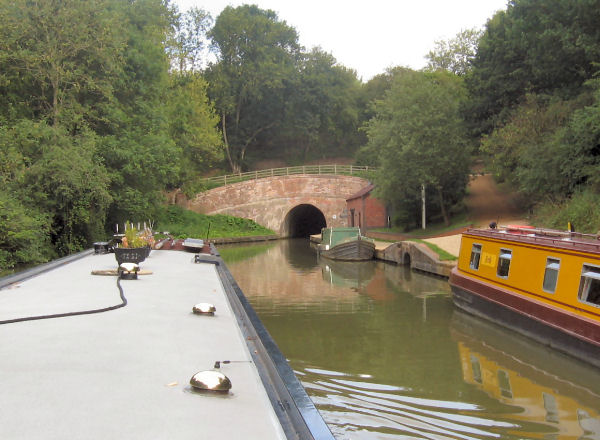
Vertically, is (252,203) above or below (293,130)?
below

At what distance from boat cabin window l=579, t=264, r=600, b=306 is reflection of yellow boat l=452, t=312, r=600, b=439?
78 centimetres

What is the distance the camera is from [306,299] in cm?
1187

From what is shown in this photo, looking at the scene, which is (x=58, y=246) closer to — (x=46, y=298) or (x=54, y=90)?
(x=54, y=90)

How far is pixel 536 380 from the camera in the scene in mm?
6309

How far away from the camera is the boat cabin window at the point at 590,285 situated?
671 centimetres

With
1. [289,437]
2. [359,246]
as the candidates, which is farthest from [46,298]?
[359,246]

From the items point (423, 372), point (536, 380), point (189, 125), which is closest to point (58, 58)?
point (189, 125)

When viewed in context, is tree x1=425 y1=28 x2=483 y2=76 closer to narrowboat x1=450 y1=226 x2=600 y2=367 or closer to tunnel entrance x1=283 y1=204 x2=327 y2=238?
tunnel entrance x1=283 y1=204 x2=327 y2=238

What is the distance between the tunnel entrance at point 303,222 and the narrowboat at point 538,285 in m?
27.6

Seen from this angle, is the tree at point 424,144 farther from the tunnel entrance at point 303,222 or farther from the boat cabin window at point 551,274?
the tunnel entrance at point 303,222

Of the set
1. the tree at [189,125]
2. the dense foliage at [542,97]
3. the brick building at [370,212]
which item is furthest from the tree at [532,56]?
the tree at [189,125]

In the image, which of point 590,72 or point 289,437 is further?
point 590,72

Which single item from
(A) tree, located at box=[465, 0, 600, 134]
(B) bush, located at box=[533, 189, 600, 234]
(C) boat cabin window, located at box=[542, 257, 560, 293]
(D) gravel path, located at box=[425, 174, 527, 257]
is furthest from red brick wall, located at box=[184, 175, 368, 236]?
(C) boat cabin window, located at box=[542, 257, 560, 293]

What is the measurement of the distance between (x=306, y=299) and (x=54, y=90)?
10.3 m
